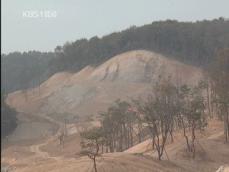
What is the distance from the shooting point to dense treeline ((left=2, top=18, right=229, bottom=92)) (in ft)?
398

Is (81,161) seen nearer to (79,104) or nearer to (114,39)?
(79,104)

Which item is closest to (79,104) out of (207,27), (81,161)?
(207,27)

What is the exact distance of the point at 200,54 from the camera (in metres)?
122

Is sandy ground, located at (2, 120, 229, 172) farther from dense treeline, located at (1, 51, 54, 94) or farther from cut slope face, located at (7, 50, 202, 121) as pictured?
dense treeline, located at (1, 51, 54, 94)

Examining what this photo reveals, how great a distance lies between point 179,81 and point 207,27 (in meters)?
21.4

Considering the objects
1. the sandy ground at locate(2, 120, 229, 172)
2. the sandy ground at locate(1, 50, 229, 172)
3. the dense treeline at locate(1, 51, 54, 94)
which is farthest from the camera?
the dense treeline at locate(1, 51, 54, 94)

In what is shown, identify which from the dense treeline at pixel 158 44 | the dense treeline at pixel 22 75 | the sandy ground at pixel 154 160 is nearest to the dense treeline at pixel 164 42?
the dense treeline at pixel 158 44

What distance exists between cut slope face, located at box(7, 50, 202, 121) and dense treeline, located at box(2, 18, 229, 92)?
3.14 m

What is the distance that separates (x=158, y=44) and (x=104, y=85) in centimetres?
1746

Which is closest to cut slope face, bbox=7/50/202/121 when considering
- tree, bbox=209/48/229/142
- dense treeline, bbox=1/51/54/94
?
dense treeline, bbox=1/51/54/94

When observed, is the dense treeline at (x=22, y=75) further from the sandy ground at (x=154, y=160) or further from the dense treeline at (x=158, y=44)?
the sandy ground at (x=154, y=160)

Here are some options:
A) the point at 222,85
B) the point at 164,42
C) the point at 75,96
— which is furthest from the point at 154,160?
the point at 164,42

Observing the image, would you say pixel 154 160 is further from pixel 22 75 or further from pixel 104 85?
pixel 22 75

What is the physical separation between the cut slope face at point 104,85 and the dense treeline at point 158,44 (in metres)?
3.14
